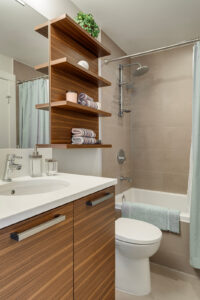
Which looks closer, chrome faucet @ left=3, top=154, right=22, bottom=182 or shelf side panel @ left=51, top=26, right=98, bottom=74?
chrome faucet @ left=3, top=154, right=22, bottom=182

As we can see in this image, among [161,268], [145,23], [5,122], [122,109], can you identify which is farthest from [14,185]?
[145,23]

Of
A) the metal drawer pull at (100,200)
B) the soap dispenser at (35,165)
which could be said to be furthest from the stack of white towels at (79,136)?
the metal drawer pull at (100,200)

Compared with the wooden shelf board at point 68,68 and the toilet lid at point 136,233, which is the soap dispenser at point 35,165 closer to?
the wooden shelf board at point 68,68

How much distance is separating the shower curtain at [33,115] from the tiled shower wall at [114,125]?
82 centimetres

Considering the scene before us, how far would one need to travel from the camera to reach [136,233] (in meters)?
1.56

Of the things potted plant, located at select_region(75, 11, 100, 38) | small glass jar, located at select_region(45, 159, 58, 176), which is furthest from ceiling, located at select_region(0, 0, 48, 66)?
small glass jar, located at select_region(45, 159, 58, 176)

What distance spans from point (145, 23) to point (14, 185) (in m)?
2.04

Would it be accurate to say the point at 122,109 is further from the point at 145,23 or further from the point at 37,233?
the point at 37,233

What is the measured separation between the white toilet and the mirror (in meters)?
0.96

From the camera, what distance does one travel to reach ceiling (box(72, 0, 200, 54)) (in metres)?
1.80

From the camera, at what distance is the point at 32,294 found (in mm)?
706

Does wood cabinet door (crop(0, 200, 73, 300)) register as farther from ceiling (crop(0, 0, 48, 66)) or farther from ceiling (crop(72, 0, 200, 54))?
ceiling (crop(72, 0, 200, 54))

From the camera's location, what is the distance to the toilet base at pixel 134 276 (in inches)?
61.9

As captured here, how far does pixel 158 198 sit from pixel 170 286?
3.78ft
